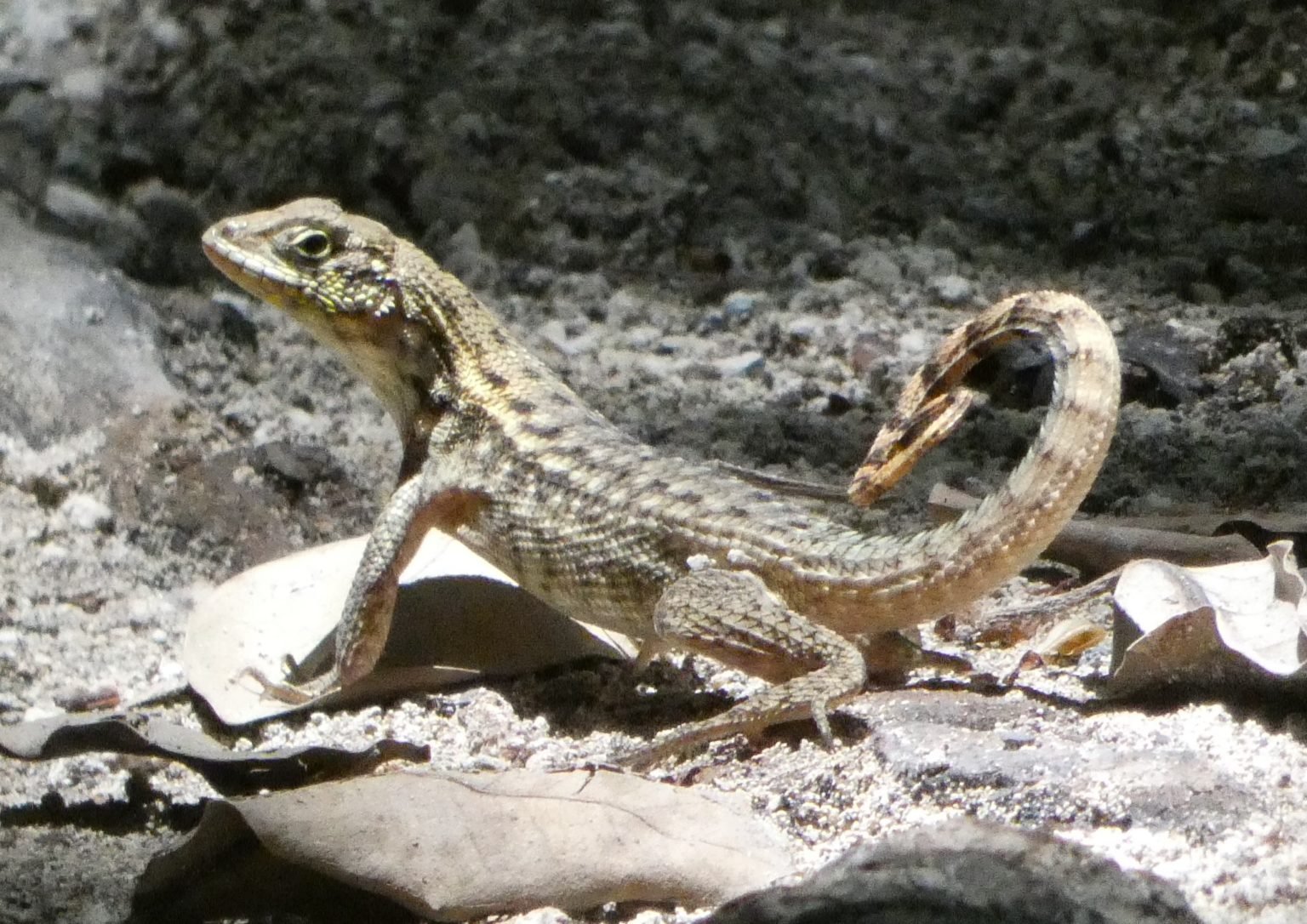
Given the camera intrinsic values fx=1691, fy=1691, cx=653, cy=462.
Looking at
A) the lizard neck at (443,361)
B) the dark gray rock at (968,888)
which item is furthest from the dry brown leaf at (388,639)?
the dark gray rock at (968,888)

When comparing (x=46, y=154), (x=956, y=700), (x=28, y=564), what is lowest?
(x=28, y=564)

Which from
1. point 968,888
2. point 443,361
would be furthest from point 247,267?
point 968,888

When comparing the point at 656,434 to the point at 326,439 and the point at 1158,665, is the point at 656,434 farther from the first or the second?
the point at 1158,665

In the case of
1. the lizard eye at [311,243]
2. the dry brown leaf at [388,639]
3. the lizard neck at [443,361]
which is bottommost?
the dry brown leaf at [388,639]

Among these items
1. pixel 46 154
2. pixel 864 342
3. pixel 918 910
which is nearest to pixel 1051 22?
pixel 864 342

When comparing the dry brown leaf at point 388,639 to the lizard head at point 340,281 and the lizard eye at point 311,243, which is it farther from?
the lizard eye at point 311,243

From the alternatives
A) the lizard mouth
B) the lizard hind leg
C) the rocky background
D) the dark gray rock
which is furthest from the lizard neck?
the dark gray rock

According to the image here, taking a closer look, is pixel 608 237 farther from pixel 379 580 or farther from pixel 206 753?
pixel 206 753
